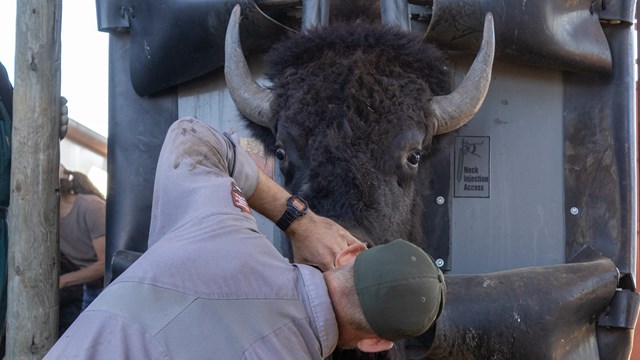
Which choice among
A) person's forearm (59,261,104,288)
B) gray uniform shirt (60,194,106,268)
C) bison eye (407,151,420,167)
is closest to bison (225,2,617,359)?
bison eye (407,151,420,167)

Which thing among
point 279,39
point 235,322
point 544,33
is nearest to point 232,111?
point 279,39

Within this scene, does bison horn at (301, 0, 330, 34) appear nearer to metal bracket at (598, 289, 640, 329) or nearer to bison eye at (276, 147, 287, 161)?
bison eye at (276, 147, 287, 161)

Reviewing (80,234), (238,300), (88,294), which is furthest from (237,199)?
(80,234)

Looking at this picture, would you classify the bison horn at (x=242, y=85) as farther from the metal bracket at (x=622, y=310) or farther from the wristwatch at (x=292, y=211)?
the metal bracket at (x=622, y=310)

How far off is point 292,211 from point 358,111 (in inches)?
28.7

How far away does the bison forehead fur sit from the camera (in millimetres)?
3166

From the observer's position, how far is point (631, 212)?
3.95 m

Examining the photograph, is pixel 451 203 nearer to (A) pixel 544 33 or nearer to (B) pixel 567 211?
(B) pixel 567 211

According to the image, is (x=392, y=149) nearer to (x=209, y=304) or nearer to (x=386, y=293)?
(x=386, y=293)

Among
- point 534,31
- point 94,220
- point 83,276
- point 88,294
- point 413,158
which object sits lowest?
point 88,294

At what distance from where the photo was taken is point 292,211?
112 inches

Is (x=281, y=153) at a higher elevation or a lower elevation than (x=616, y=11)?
lower

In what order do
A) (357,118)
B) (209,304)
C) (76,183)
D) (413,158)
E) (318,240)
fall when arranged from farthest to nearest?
(76,183), (413,158), (357,118), (318,240), (209,304)

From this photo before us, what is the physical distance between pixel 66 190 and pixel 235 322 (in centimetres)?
435
